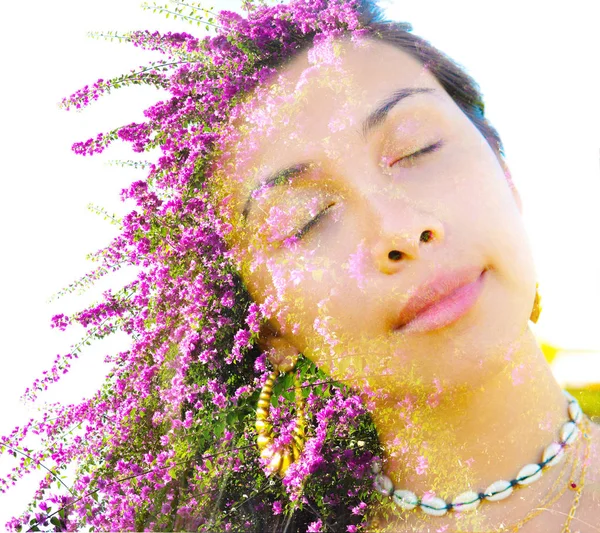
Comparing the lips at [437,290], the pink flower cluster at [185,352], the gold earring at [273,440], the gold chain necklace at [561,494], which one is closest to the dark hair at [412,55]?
the pink flower cluster at [185,352]

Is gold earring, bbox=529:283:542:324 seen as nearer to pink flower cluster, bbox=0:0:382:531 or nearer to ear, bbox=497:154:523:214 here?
ear, bbox=497:154:523:214

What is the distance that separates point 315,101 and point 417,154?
0.29 metres

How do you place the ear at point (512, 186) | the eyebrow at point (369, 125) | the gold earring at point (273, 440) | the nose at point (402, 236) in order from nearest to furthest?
1. the nose at point (402, 236)
2. the eyebrow at point (369, 125)
3. the gold earring at point (273, 440)
4. the ear at point (512, 186)

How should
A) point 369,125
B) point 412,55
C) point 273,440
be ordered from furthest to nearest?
point 412,55
point 273,440
point 369,125

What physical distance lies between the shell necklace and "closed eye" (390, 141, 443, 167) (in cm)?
75

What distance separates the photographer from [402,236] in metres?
1.30

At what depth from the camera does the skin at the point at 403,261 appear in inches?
52.9

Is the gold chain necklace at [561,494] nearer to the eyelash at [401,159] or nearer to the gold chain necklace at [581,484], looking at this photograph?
the gold chain necklace at [581,484]

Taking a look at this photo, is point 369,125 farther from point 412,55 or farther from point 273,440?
point 273,440

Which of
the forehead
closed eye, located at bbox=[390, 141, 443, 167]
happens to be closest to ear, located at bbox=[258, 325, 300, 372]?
the forehead

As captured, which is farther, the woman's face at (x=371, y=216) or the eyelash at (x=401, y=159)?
the eyelash at (x=401, y=159)

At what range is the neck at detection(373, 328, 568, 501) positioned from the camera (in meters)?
1.41

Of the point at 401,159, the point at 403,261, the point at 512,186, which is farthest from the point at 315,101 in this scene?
the point at 512,186

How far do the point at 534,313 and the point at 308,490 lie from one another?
2.63 feet
